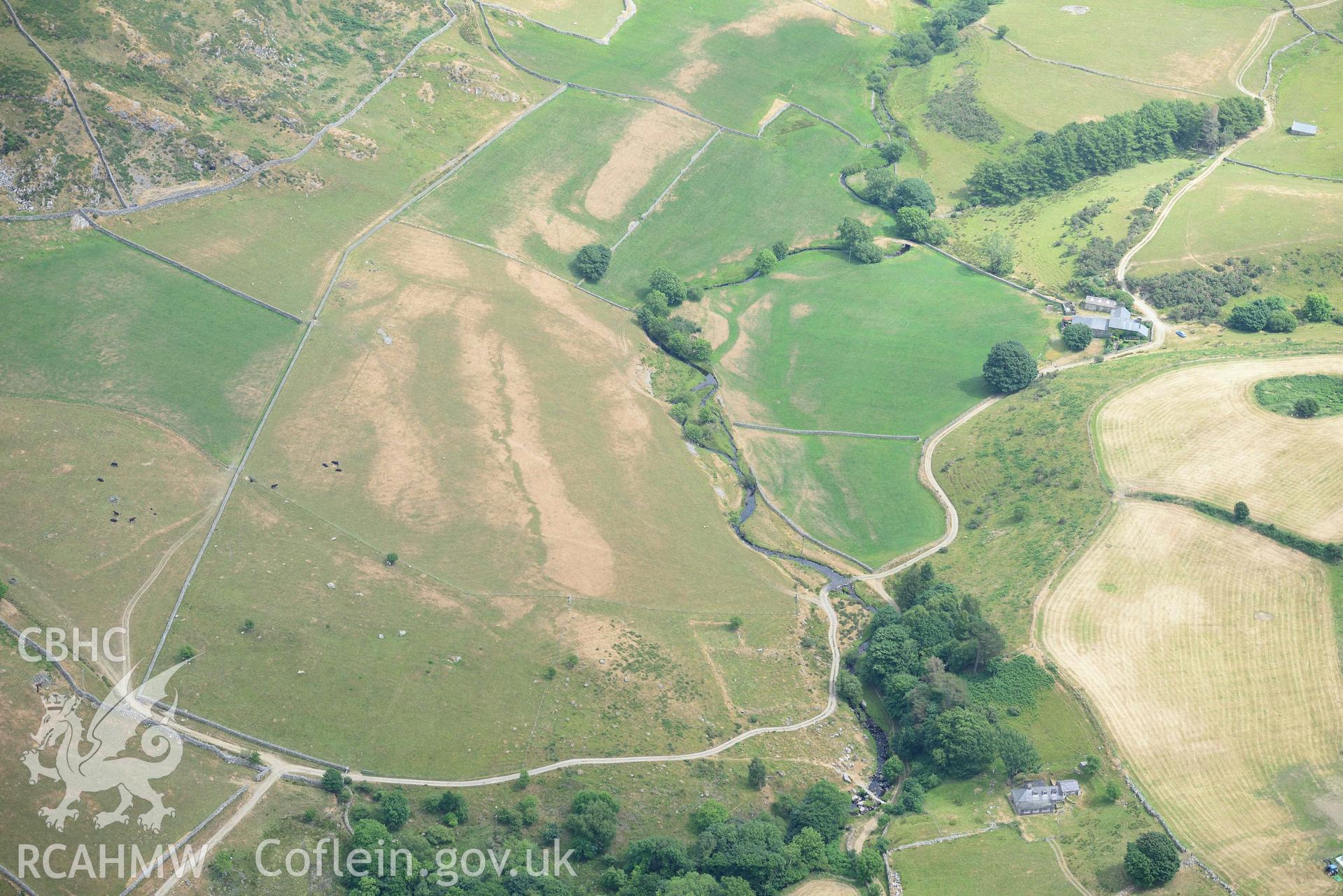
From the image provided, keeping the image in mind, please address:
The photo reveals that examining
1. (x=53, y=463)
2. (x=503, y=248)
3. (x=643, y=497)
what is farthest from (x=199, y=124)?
(x=643, y=497)

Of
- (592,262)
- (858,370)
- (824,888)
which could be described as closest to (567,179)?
(592,262)

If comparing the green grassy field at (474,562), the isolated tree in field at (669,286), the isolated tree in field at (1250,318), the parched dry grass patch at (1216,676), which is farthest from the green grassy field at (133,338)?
the isolated tree in field at (1250,318)

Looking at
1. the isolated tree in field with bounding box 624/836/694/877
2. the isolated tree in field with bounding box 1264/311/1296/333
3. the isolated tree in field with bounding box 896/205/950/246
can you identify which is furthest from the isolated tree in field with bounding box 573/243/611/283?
the isolated tree in field with bounding box 1264/311/1296/333

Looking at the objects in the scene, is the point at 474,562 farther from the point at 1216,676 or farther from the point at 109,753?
the point at 1216,676

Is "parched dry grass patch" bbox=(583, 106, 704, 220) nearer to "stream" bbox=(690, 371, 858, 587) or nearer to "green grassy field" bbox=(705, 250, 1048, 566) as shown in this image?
"green grassy field" bbox=(705, 250, 1048, 566)

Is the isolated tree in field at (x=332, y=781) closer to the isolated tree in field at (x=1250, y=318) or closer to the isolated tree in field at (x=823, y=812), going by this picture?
the isolated tree in field at (x=823, y=812)
